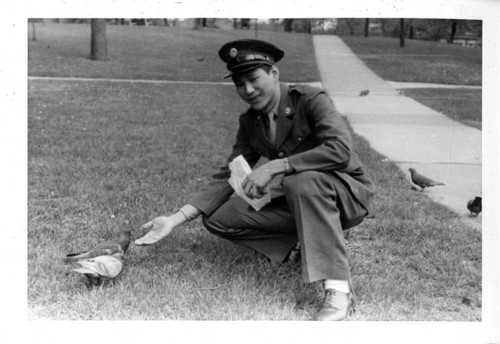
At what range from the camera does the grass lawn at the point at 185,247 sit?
115 inches

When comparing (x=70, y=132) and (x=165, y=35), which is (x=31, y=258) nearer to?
(x=70, y=132)

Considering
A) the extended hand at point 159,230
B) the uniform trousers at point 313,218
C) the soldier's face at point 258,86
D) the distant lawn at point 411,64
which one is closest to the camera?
the uniform trousers at point 313,218

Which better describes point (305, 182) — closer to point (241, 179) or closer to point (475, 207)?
point (241, 179)

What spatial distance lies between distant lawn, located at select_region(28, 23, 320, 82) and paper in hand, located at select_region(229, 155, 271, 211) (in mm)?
5103

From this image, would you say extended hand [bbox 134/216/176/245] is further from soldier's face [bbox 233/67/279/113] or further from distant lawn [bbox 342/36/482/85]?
distant lawn [bbox 342/36/482/85]

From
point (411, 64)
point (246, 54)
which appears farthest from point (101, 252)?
point (411, 64)

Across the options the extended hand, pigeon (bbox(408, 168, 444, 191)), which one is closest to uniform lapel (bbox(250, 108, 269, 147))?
the extended hand

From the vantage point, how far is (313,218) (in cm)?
276

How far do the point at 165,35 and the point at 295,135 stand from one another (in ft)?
29.9

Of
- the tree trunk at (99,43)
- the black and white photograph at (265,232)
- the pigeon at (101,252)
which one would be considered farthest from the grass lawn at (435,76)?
the tree trunk at (99,43)

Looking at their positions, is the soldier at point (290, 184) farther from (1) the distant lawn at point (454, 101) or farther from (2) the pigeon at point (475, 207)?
(1) the distant lawn at point (454, 101)

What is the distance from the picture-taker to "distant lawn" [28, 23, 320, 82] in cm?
1021

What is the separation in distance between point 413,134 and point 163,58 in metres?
5.86

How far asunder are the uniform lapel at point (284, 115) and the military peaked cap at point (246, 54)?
0.65 ft
